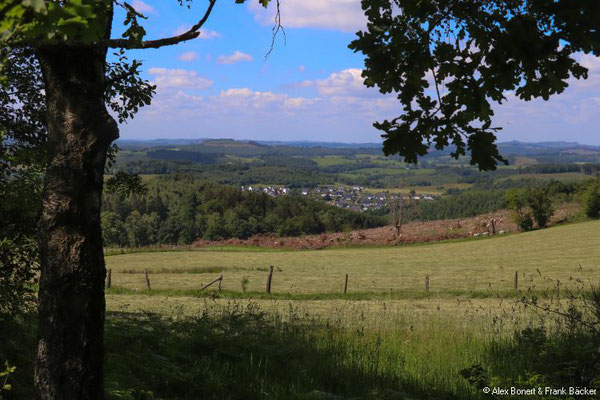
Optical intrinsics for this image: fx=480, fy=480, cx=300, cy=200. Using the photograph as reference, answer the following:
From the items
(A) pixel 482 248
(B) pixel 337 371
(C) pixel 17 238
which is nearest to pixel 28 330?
(C) pixel 17 238

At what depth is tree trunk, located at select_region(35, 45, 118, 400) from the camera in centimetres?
331

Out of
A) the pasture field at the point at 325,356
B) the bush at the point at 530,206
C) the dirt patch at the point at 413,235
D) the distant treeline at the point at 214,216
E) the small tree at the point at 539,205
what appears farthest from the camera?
the distant treeline at the point at 214,216

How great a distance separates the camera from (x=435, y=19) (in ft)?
13.1

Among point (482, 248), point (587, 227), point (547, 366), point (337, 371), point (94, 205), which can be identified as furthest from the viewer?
point (587, 227)

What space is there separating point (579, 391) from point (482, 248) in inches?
1724

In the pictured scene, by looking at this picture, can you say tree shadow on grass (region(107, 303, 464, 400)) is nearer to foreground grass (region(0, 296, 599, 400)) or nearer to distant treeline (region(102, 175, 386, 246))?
foreground grass (region(0, 296, 599, 400))

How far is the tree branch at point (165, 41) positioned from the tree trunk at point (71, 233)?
14.0 inches

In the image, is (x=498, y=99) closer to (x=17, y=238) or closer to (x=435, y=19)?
(x=435, y=19)

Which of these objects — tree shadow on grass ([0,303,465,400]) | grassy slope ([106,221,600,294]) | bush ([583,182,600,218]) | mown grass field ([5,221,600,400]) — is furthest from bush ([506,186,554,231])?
tree shadow on grass ([0,303,465,400])

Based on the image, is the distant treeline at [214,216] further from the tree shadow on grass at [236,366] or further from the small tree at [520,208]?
the tree shadow on grass at [236,366]

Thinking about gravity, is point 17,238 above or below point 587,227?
above

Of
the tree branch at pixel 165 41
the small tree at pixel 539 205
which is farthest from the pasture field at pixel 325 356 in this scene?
the small tree at pixel 539 205

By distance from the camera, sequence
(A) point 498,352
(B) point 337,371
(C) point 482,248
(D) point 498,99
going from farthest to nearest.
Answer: (C) point 482,248
(A) point 498,352
(B) point 337,371
(D) point 498,99

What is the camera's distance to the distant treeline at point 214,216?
111m
